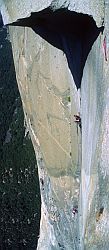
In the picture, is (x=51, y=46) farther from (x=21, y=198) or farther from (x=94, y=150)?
(x=21, y=198)

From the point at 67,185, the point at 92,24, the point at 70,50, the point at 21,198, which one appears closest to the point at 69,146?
the point at 67,185

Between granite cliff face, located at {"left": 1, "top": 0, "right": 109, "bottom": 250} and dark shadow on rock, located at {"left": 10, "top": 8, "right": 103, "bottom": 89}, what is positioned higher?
dark shadow on rock, located at {"left": 10, "top": 8, "right": 103, "bottom": 89}

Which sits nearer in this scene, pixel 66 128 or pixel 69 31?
pixel 69 31

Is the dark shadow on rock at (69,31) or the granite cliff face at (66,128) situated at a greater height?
the dark shadow on rock at (69,31)

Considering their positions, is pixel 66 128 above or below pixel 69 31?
below
